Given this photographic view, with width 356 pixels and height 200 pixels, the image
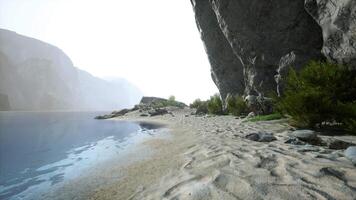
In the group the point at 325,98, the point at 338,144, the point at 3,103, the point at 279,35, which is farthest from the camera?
the point at 3,103

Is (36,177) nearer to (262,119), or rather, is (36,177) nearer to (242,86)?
(262,119)

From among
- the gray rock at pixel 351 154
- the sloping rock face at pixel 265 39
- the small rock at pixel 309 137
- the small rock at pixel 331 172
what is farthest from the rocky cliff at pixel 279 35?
the small rock at pixel 331 172

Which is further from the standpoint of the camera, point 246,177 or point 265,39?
point 265,39

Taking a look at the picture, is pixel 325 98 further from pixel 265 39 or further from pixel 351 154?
pixel 265 39

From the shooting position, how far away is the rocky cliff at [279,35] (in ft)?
35.2

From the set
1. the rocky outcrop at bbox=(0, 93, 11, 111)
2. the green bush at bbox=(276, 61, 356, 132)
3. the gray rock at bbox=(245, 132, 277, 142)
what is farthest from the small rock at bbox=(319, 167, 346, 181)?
the rocky outcrop at bbox=(0, 93, 11, 111)

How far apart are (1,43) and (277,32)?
230942mm

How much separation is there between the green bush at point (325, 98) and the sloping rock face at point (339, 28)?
2.67ft

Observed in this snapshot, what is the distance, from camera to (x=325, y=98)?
326 inches

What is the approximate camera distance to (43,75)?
19100cm

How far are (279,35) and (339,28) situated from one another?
8005 millimetres

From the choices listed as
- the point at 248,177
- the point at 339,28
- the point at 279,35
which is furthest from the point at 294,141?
the point at 279,35

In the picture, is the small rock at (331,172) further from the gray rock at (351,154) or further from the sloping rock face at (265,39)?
the sloping rock face at (265,39)

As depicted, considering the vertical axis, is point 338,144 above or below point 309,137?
below
